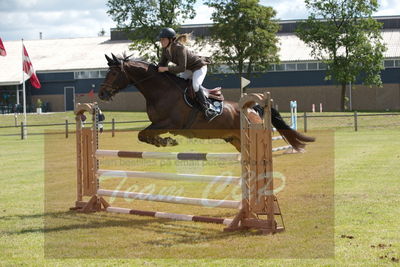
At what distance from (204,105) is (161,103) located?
0.58 metres

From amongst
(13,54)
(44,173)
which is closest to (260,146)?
(44,173)

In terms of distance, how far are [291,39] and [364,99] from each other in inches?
422

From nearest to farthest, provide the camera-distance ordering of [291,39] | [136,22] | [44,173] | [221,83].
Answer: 1. [44,173]
2. [136,22]
3. [221,83]
4. [291,39]

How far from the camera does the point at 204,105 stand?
8.23 m

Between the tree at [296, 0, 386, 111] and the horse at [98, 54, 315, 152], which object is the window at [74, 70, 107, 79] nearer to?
the tree at [296, 0, 386, 111]

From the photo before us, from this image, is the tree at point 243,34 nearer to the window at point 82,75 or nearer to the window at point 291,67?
the window at point 291,67

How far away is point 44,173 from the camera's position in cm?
1451

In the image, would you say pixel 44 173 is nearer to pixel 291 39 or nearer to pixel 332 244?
pixel 332 244

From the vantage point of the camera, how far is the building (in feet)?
A: 167

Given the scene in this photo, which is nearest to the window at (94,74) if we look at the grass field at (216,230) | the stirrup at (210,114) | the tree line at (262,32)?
the tree line at (262,32)

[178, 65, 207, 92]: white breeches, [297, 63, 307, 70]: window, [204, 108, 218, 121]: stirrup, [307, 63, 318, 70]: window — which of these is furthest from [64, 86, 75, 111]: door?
[204, 108, 218, 121]: stirrup

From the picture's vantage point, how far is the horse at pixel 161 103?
26.8 ft

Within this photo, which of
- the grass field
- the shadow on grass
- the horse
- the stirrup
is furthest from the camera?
the stirrup

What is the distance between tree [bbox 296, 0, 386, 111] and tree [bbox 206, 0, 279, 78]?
13.8 ft
